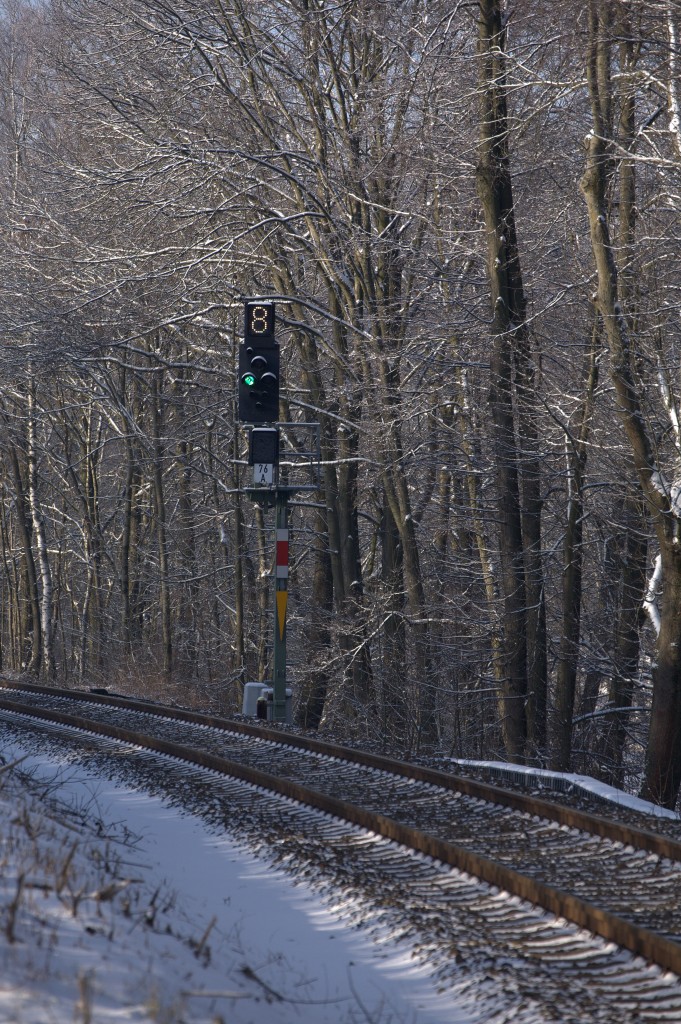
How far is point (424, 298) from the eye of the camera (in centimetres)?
1950

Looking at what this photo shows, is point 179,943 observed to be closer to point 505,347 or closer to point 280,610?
point 505,347

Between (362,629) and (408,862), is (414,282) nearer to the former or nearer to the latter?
(362,629)

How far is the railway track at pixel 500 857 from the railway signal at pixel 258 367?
4.96 meters

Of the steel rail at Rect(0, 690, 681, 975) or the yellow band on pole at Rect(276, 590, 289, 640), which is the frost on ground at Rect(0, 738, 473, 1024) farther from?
the yellow band on pole at Rect(276, 590, 289, 640)

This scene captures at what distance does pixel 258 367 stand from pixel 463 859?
987 centimetres

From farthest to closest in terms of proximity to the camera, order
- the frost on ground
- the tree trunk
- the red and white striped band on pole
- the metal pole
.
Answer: the red and white striped band on pole, the metal pole, the tree trunk, the frost on ground

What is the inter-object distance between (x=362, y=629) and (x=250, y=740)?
7513 mm

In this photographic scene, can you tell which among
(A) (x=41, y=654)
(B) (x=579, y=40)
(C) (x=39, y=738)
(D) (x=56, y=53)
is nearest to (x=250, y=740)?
(C) (x=39, y=738)

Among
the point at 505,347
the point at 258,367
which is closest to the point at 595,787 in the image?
the point at 505,347

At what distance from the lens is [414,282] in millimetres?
20156

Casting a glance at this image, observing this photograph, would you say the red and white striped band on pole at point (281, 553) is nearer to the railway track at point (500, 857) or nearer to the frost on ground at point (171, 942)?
the railway track at point (500, 857)

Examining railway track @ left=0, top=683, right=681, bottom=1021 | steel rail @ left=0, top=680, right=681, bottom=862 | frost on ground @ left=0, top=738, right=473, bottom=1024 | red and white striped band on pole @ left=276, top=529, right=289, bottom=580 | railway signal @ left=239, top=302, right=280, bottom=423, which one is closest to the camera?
frost on ground @ left=0, top=738, right=473, bottom=1024

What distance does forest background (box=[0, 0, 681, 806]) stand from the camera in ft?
46.3

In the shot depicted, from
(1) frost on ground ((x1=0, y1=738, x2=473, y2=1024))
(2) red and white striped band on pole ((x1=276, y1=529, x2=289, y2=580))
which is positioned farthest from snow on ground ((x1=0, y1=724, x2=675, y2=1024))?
(2) red and white striped band on pole ((x1=276, y1=529, x2=289, y2=580))
